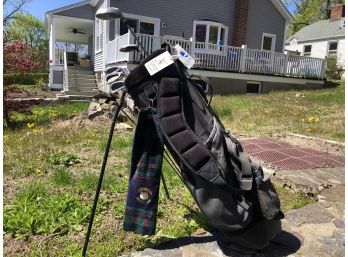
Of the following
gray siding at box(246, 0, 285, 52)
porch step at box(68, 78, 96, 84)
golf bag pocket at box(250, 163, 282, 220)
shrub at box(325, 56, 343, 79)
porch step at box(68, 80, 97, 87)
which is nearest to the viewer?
golf bag pocket at box(250, 163, 282, 220)

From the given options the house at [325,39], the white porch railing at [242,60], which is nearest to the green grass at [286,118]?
the white porch railing at [242,60]

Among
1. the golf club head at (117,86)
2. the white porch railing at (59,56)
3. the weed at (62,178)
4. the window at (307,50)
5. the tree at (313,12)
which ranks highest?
the tree at (313,12)

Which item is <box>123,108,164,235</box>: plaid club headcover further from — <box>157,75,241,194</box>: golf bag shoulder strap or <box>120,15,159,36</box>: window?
<box>120,15,159,36</box>: window

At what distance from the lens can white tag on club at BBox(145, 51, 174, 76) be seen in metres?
2.29

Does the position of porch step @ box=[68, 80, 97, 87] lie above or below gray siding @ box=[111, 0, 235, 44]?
below

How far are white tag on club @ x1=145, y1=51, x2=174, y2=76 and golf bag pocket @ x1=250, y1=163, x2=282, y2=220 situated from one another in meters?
0.94

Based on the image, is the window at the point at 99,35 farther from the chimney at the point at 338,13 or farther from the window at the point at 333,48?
the chimney at the point at 338,13

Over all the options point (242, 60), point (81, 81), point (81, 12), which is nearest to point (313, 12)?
point (242, 60)

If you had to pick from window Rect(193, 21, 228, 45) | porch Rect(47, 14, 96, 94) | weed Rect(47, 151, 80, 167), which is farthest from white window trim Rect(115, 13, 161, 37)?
weed Rect(47, 151, 80, 167)

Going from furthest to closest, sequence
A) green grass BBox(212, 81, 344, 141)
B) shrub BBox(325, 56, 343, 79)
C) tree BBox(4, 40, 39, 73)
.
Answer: shrub BBox(325, 56, 343, 79), tree BBox(4, 40, 39, 73), green grass BBox(212, 81, 344, 141)

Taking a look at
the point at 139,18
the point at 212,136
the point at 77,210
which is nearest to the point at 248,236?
the point at 212,136

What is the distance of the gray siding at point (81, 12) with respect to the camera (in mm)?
16680

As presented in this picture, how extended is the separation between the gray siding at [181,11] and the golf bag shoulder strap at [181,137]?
14.0 metres

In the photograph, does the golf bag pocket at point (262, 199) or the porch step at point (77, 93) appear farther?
the porch step at point (77, 93)
